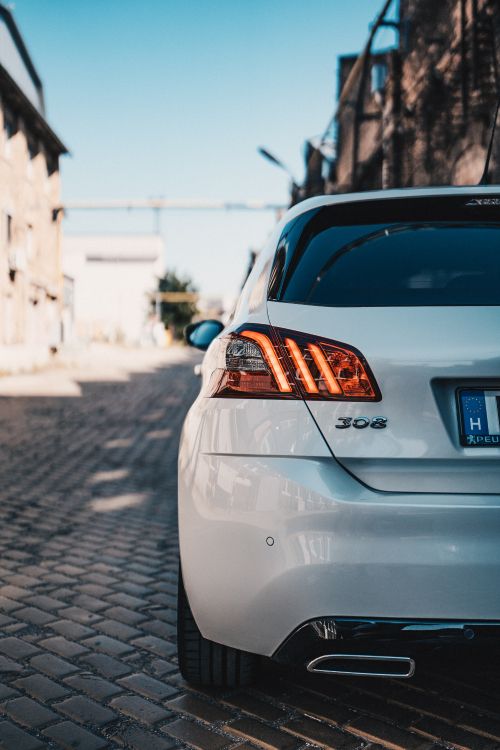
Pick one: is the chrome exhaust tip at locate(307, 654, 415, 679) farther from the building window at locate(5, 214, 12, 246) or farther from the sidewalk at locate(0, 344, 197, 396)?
the building window at locate(5, 214, 12, 246)

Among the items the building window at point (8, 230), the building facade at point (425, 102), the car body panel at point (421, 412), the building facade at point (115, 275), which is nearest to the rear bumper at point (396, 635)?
the car body panel at point (421, 412)

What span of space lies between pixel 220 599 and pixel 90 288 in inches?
2909

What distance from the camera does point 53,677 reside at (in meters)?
2.84

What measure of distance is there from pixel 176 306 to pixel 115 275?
11404 mm

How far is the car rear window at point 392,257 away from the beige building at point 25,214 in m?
20.6

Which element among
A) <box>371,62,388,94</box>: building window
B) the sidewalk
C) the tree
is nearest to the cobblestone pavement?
<box>371,62,388,94</box>: building window

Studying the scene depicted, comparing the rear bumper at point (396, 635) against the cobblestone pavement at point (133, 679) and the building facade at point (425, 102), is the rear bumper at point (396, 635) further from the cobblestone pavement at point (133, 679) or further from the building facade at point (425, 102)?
the building facade at point (425, 102)

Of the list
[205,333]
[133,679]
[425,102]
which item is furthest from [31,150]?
[133,679]

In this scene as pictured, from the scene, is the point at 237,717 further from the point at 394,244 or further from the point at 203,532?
the point at 394,244

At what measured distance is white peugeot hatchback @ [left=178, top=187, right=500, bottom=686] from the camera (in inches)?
80.0

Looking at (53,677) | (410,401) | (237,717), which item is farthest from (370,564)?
(53,677)

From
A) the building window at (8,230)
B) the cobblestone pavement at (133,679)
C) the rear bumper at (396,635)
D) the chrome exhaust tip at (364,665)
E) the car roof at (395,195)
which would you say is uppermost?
the building window at (8,230)

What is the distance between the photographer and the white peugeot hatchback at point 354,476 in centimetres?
203

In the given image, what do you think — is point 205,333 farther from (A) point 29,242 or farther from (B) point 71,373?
(A) point 29,242
